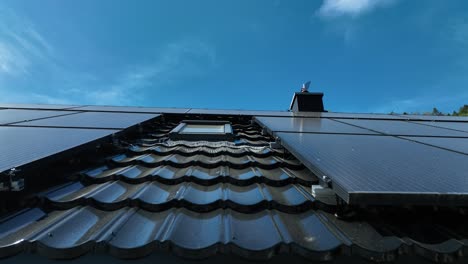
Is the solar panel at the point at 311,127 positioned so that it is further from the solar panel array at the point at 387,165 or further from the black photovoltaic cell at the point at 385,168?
the black photovoltaic cell at the point at 385,168

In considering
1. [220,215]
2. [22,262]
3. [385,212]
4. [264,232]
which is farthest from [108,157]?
[385,212]

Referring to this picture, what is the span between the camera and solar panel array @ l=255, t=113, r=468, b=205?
121cm

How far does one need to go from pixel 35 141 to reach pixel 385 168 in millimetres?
3159

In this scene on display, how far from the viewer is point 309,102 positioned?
6.82 meters

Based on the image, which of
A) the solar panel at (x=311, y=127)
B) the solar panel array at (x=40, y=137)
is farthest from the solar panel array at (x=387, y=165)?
the solar panel array at (x=40, y=137)

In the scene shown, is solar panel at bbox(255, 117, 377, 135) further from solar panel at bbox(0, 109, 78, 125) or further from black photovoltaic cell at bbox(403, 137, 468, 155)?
solar panel at bbox(0, 109, 78, 125)

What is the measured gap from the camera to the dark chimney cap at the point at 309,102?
6.78m

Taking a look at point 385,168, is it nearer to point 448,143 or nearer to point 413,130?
point 448,143

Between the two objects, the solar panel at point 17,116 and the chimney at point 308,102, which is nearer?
the solar panel at point 17,116

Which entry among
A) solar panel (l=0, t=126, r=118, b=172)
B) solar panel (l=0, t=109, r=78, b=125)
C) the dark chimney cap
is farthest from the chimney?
solar panel (l=0, t=109, r=78, b=125)

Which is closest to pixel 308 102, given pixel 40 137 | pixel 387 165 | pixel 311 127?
pixel 311 127

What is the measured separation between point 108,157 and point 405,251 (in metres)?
2.80

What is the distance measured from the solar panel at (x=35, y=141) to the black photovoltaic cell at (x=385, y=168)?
7.06 ft

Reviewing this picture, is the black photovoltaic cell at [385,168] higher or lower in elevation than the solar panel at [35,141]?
lower
